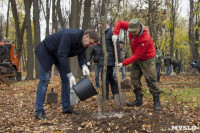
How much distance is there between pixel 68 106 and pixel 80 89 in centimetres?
80

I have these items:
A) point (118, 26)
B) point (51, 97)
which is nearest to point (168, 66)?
point (118, 26)

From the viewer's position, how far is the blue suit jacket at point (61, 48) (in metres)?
3.61

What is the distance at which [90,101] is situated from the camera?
5.52 metres

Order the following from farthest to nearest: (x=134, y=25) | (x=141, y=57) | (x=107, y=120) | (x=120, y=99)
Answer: (x=120, y=99) < (x=141, y=57) < (x=134, y=25) < (x=107, y=120)

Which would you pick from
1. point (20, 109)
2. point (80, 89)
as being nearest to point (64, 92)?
point (80, 89)

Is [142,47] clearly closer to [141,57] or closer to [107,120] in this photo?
[141,57]

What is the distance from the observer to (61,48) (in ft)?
11.8

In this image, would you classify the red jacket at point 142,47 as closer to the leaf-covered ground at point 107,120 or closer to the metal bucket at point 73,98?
the leaf-covered ground at point 107,120

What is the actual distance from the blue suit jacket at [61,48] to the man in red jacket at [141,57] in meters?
1.00

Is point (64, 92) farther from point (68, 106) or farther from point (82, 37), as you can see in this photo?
point (82, 37)

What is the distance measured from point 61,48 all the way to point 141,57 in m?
1.72

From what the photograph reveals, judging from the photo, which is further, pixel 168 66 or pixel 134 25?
pixel 168 66

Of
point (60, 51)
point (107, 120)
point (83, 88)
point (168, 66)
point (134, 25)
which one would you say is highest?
point (134, 25)

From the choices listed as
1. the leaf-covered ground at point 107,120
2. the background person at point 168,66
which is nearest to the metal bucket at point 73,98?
the leaf-covered ground at point 107,120
